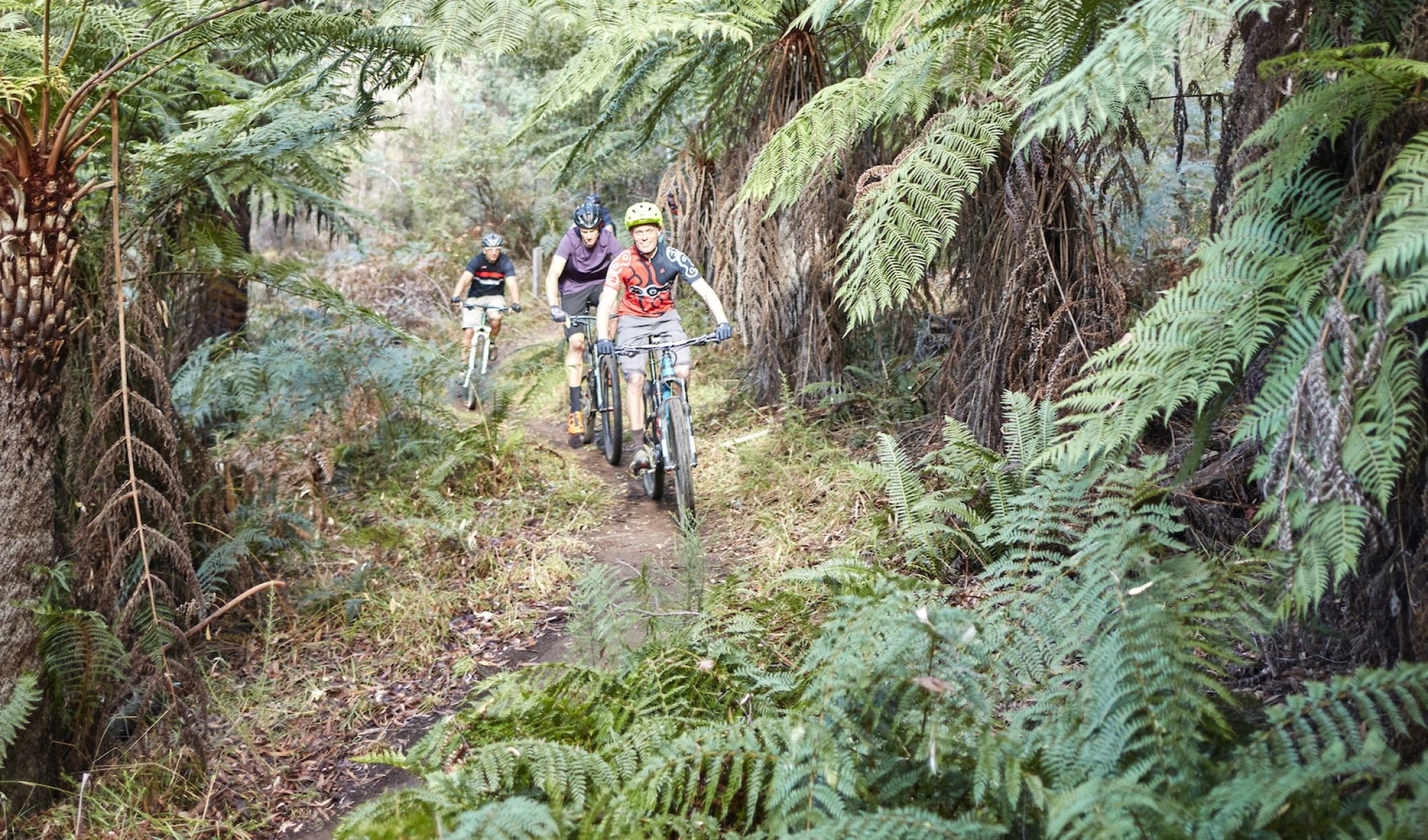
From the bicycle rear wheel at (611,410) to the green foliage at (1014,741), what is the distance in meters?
5.34

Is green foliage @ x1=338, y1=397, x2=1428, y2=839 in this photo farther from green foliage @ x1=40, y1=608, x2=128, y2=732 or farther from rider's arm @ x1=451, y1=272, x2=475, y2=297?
rider's arm @ x1=451, y1=272, x2=475, y2=297

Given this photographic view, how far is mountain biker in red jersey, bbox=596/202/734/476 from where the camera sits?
7.19 metres

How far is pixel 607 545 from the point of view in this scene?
6859mm

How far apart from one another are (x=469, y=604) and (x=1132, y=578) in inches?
169

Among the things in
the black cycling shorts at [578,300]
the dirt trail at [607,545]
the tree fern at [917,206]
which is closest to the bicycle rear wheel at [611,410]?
the dirt trail at [607,545]

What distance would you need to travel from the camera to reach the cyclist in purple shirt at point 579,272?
9000mm

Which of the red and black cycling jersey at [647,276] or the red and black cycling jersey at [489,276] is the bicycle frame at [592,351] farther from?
the red and black cycling jersey at [489,276]

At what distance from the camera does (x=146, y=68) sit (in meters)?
5.02

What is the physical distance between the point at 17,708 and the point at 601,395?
18.1 ft

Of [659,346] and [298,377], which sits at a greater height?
[659,346]

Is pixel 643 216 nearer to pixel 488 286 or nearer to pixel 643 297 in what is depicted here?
pixel 643 297

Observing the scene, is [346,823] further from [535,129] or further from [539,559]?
[535,129]

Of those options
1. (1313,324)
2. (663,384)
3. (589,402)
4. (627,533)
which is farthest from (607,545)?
(1313,324)

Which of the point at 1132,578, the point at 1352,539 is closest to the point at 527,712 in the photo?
the point at 1132,578
